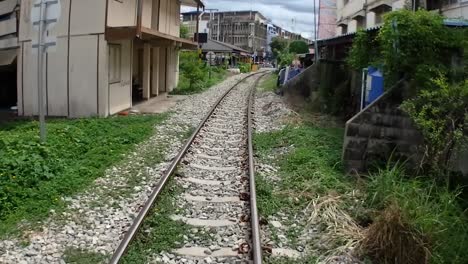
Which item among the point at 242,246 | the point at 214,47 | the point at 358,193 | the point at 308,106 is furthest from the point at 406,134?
the point at 214,47

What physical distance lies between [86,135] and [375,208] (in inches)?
279

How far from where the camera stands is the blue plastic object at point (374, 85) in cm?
1026

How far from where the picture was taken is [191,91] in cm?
2558

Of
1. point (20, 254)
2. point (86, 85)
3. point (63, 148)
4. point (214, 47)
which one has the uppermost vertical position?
point (214, 47)

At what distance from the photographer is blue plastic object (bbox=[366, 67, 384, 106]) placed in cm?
1026

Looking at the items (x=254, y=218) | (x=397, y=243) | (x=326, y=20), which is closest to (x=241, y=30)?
(x=326, y=20)

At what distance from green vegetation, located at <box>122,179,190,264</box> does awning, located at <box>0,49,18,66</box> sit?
11.6 metres

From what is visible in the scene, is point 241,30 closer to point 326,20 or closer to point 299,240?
point 326,20

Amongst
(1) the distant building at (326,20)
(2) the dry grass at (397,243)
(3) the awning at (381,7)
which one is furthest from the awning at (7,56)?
(3) the awning at (381,7)

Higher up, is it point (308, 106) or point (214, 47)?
point (214, 47)

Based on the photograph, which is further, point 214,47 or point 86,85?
point 214,47

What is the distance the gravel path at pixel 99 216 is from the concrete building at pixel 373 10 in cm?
840

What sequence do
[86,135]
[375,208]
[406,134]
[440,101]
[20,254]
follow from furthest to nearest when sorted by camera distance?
[86,135] < [406,134] < [440,101] < [375,208] < [20,254]

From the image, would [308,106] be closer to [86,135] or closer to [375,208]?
[86,135]
